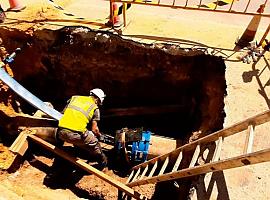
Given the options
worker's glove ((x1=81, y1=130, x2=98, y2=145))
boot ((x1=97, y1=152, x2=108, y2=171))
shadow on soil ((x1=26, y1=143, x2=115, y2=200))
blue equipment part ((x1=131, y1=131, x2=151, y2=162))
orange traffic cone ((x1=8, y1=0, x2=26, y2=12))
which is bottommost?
shadow on soil ((x1=26, y1=143, x2=115, y2=200))

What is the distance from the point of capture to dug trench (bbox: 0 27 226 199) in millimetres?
5355

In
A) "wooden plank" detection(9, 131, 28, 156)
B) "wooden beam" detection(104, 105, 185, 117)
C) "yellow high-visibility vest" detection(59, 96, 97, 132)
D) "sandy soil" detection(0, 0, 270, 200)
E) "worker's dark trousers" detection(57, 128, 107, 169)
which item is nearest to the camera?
"sandy soil" detection(0, 0, 270, 200)

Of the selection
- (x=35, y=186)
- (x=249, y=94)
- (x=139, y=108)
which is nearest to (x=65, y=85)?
(x=139, y=108)

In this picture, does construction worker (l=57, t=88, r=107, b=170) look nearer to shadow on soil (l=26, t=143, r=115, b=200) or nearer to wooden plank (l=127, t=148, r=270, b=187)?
shadow on soil (l=26, t=143, r=115, b=200)

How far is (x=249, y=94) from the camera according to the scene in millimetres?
4855

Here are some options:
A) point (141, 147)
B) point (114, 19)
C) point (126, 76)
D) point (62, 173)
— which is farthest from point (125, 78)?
point (62, 173)

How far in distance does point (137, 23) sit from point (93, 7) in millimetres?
1229

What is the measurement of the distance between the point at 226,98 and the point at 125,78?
2.10 m

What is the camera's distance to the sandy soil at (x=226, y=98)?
386 centimetres

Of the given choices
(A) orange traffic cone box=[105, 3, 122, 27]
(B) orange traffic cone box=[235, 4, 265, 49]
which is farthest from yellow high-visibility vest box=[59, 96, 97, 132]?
(B) orange traffic cone box=[235, 4, 265, 49]

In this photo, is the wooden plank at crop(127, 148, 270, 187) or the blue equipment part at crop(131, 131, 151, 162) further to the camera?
the blue equipment part at crop(131, 131, 151, 162)

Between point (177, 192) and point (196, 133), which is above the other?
point (196, 133)

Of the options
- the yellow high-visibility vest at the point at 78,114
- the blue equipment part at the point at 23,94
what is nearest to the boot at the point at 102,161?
the yellow high-visibility vest at the point at 78,114

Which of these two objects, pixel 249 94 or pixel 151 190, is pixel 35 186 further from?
pixel 249 94
